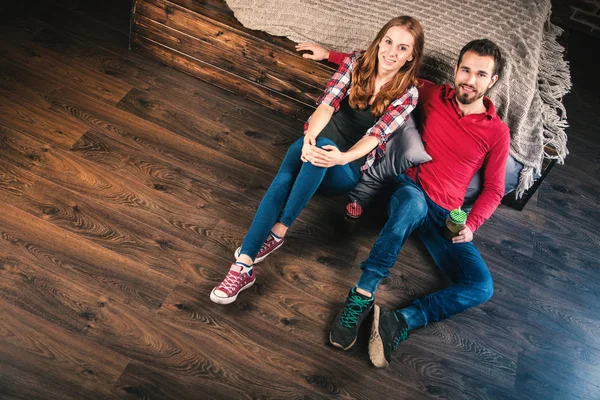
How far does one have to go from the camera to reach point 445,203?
226 centimetres

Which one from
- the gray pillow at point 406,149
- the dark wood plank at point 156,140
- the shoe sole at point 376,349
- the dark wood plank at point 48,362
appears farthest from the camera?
the dark wood plank at point 156,140

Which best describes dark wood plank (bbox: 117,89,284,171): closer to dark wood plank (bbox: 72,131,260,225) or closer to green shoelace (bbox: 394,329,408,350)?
dark wood plank (bbox: 72,131,260,225)

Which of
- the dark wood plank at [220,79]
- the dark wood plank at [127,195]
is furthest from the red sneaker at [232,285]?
the dark wood plank at [220,79]

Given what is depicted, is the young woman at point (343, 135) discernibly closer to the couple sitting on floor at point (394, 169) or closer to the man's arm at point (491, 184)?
the couple sitting on floor at point (394, 169)

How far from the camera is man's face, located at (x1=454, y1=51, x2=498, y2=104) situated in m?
2.14

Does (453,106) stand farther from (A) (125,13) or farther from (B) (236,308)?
(A) (125,13)

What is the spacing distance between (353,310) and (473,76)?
99cm

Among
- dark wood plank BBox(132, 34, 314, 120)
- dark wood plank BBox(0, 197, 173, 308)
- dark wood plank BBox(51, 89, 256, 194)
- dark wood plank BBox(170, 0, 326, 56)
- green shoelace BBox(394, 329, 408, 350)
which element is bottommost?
dark wood plank BBox(0, 197, 173, 308)

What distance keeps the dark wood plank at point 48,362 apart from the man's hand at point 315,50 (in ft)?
4.95

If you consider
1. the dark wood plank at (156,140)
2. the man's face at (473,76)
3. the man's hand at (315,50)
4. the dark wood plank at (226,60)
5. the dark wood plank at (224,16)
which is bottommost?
the dark wood plank at (156,140)

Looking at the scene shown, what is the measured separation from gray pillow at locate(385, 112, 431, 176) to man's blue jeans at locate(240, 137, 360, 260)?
0.71ft

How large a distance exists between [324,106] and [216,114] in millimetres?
719

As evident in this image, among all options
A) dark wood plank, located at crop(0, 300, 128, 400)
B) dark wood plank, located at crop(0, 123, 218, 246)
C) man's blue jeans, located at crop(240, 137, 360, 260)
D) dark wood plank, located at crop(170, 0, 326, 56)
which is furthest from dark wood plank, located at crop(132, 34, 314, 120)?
dark wood plank, located at crop(0, 300, 128, 400)

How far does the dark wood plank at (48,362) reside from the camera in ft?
5.82
